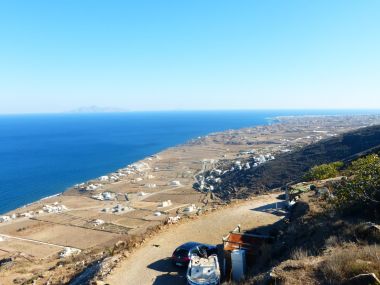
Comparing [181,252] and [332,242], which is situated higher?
[332,242]

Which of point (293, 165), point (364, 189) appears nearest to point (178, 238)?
point (364, 189)

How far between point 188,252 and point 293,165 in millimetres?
53945

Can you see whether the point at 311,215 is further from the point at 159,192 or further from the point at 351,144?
the point at 351,144

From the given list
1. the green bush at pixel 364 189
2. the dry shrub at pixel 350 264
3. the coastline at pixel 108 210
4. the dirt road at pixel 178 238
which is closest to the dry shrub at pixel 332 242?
the dry shrub at pixel 350 264

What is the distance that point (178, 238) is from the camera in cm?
1834

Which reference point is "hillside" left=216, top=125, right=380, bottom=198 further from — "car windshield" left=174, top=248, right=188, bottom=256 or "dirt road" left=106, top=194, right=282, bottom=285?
"car windshield" left=174, top=248, right=188, bottom=256

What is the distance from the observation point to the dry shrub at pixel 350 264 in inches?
295

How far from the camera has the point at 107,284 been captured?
13.5 m

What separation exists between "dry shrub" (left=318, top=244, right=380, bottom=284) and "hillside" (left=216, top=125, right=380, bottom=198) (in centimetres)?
4743

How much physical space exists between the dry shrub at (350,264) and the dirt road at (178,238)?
672 cm

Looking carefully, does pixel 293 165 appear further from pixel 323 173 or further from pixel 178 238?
pixel 178 238

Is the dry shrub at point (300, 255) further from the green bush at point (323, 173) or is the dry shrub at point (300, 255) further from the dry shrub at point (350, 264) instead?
the green bush at point (323, 173)

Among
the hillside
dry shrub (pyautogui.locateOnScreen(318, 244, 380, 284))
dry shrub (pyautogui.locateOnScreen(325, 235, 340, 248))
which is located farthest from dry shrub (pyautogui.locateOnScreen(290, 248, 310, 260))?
the hillside

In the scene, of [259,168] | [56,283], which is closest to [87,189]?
[259,168]
